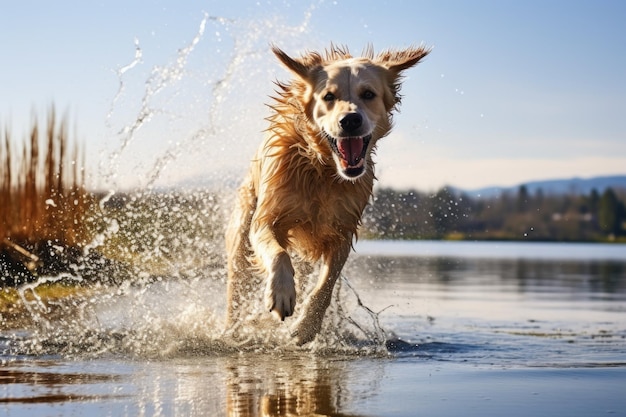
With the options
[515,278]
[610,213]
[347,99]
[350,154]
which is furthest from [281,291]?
[610,213]

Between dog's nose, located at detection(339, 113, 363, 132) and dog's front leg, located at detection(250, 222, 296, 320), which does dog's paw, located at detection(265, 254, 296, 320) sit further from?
dog's nose, located at detection(339, 113, 363, 132)

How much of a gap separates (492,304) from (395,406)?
267 inches

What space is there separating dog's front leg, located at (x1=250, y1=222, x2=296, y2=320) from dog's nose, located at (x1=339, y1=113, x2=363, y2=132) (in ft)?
3.11

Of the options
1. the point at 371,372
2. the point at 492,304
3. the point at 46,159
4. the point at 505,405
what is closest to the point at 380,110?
the point at 371,372

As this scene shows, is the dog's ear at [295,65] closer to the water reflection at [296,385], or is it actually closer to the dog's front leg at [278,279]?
the dog's front leg at [278,279]

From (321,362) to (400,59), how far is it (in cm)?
249

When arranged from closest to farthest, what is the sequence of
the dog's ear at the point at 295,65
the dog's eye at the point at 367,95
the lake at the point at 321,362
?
the lake at the point at 321,362
the dog's eye at the point at 367,95
the dog's ear at the point at 295,65

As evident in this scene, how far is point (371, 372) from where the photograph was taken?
5988mm

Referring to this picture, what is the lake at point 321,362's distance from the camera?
4828 millimetres

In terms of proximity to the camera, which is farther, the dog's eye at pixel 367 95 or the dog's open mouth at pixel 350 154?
the dog's eye at pixel 367 95

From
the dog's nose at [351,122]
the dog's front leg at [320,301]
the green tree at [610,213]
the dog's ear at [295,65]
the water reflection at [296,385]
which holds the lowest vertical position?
the water reflection at [296,385]

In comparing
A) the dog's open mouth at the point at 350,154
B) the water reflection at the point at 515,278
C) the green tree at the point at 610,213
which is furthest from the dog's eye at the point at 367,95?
the green tree at the point at 610,213

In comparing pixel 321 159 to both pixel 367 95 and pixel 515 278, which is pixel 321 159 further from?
pixel 515 278

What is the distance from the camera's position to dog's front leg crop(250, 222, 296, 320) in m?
6.29
